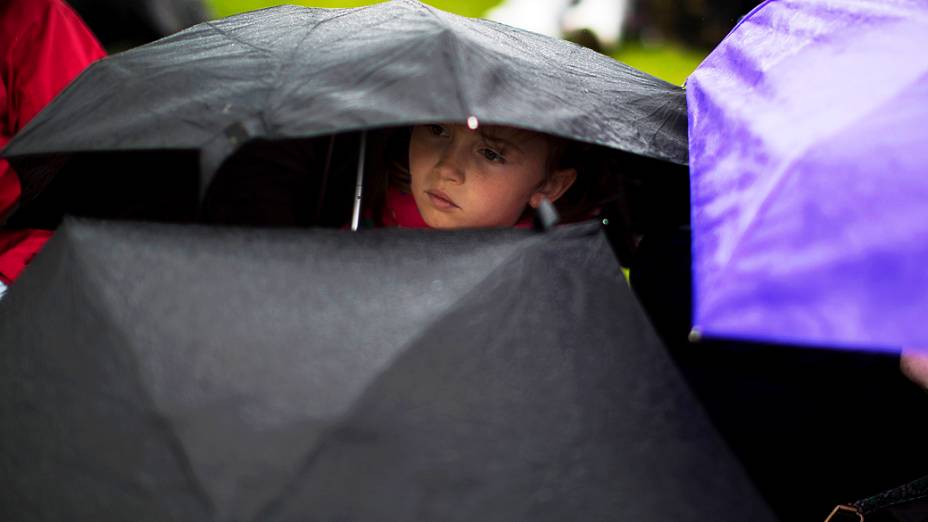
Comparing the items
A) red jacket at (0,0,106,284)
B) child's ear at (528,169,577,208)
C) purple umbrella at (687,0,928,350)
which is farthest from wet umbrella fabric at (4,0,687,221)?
red jacket at (0,0,106,284)

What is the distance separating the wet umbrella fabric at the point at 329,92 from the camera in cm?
117

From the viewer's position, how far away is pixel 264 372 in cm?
108

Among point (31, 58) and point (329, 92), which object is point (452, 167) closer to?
point (329, 92)

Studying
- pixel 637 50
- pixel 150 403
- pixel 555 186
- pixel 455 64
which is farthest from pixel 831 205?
pixel 637 50

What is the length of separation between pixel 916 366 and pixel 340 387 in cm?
74

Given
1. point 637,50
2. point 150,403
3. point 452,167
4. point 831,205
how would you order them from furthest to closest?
point 637,50
point 452,167
point 150,403
point 831,205

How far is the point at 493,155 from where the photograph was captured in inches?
71.0

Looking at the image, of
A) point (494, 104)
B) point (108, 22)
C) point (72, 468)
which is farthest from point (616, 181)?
point (108, 22)

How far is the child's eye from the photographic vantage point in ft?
5.88

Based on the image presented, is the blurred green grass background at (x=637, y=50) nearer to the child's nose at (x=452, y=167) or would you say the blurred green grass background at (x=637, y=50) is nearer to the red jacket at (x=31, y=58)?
the red jacket at (x=31, y=58)

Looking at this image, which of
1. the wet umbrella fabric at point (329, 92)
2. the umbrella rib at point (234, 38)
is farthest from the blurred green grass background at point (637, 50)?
the wet umbrella fabric at point (329, 92)

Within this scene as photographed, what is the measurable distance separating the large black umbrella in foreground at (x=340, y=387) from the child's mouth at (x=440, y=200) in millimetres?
581

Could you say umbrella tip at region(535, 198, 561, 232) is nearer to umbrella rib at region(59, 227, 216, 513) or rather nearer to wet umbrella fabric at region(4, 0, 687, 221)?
wet umbrella fabric at region(4, 0, 687, 221)

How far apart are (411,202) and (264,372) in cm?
98
